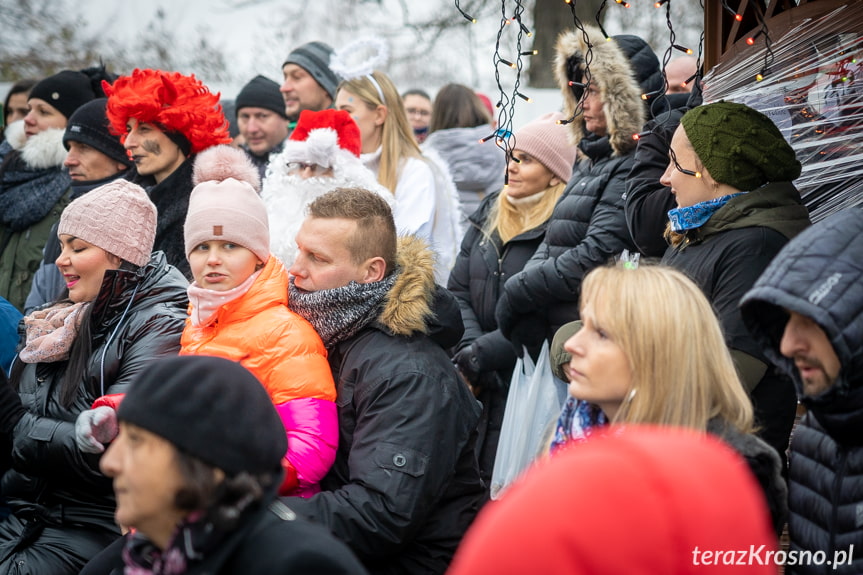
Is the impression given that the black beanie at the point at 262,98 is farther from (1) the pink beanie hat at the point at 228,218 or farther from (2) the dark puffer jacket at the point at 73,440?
(2) the dark puffer jacket at the point at 73,440

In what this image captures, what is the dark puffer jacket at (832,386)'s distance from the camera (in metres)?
2.60

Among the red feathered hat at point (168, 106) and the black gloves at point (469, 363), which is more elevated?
the red feathered hat at point (168, 106)

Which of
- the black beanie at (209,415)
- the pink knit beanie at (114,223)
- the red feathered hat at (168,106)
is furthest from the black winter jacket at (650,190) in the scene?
the red feathered hat at (168,106)

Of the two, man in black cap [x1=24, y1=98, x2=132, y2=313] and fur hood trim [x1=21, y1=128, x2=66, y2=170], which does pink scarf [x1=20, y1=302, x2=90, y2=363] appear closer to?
man in black cap [x1=24, y1=98, x2=132, y2=313]

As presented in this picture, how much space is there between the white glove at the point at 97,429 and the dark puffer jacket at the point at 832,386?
2150 mm

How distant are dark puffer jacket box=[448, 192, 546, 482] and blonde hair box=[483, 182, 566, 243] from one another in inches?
1.9

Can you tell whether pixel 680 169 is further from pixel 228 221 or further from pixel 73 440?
pixel 73 440

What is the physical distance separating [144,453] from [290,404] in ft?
3.74

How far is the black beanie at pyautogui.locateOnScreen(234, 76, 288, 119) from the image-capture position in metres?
7.33

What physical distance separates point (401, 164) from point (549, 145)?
1.16 metres

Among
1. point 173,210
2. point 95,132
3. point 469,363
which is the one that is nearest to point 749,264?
point 469,363

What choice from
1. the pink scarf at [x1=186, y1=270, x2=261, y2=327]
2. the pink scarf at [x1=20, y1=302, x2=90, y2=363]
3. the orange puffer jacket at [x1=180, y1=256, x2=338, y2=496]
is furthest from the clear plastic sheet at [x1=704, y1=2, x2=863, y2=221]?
the pink scarf at [x1=20, y1=302, x2=90, y2=363]

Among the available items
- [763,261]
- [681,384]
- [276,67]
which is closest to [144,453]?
[681,384]

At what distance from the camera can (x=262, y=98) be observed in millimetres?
7332
